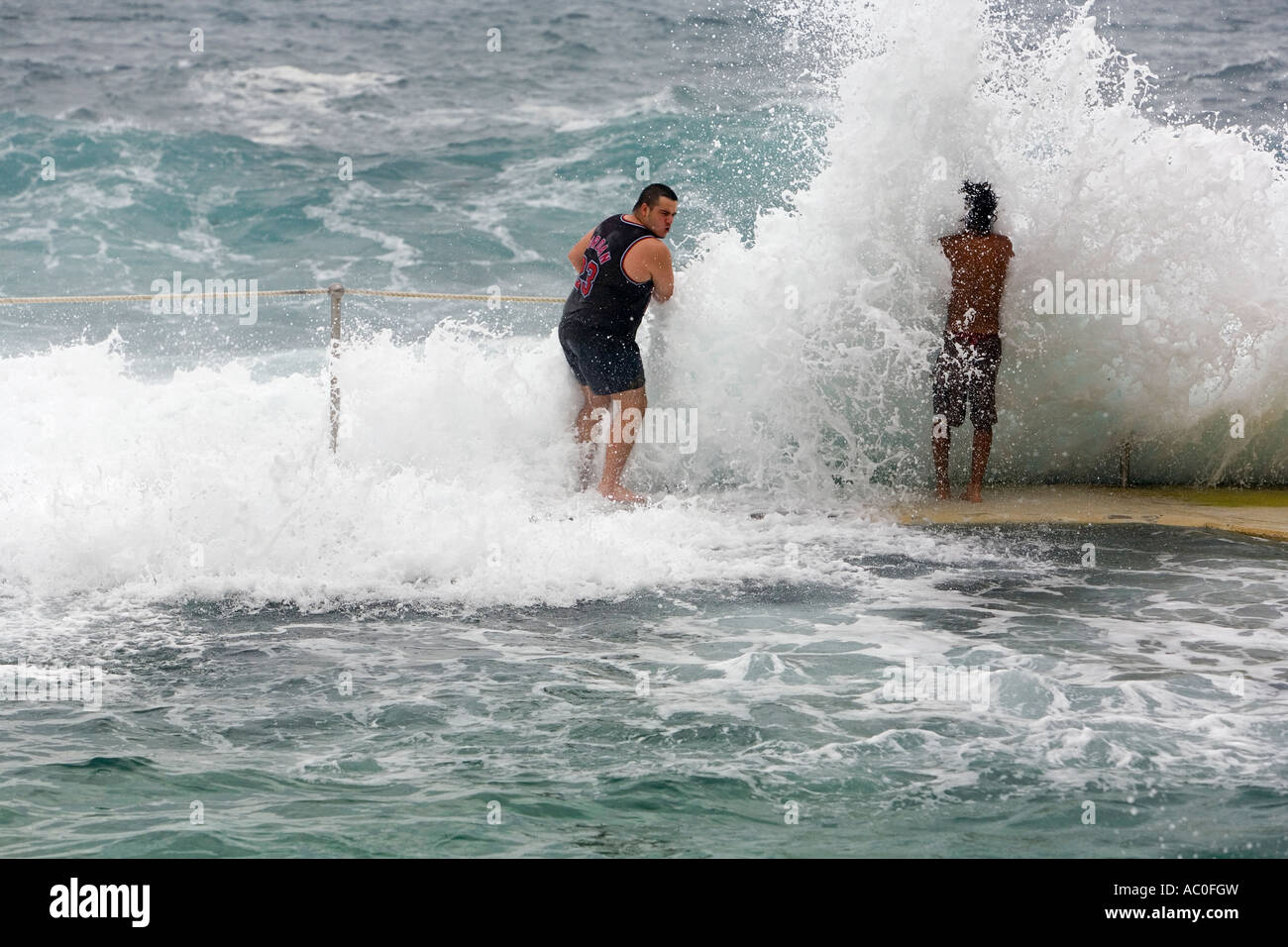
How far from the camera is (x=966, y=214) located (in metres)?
7.46

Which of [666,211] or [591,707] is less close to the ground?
[666,211]

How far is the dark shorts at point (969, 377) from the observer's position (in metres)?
7.38

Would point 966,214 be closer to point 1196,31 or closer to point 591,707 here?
point 591,707

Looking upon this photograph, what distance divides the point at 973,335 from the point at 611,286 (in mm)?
1992

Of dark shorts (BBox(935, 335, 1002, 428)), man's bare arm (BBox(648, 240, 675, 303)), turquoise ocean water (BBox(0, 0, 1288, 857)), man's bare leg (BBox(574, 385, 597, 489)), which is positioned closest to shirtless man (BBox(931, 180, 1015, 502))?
dark shorts (BBox(935, 335, 1002, 428))

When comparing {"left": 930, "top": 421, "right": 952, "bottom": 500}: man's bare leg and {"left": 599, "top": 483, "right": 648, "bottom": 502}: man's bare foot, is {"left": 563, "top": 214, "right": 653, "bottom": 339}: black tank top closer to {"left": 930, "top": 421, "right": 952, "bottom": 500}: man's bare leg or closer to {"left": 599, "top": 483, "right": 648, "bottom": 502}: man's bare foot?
{"left": 599, "top": 483, "right": 648, "bottom": 502}: man's bare foot

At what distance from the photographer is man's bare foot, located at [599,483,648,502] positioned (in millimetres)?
7184

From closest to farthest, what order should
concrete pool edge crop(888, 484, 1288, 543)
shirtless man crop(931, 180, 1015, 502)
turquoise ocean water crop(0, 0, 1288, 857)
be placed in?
turquoise ocean water crop(0, 0, 1288, 857), concrete pool edge crop(888, 484, 1288, 543), shirtless man crop(931, 180, 1015, 502)

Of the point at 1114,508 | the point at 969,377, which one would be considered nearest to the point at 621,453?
the point at 969,377

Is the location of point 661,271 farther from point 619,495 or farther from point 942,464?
point 942,464

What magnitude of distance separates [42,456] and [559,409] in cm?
303

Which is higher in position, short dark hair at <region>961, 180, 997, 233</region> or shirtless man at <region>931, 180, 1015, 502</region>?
short dark hair at <region>961, 180, 997, 233</region>

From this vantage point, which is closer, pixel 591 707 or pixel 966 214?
pixel 591 707
